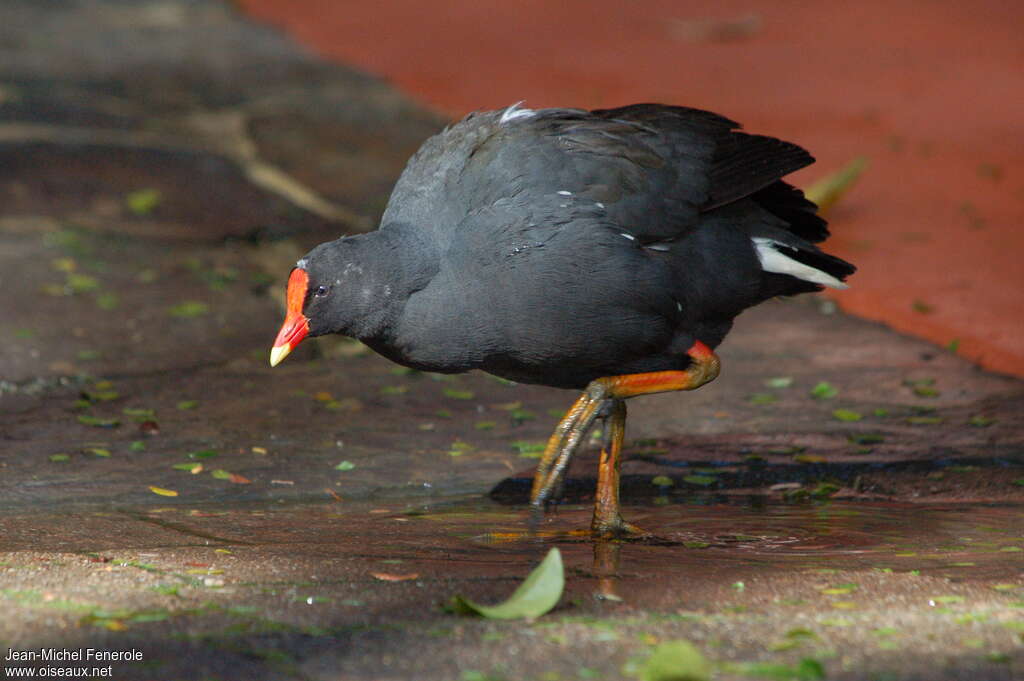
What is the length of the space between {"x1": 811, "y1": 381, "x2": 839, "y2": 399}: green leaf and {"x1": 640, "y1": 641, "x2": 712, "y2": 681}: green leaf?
9.29ft

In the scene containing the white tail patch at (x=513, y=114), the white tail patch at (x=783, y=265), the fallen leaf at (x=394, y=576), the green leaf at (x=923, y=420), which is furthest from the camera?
the green leaf at (x=923, y=420)

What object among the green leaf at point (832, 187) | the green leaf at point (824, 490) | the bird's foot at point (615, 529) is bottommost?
the bird's foot at point (615, 529)

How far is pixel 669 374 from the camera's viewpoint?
418cm

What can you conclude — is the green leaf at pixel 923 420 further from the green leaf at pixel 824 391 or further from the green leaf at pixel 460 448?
the green leaf at pixel 460 448

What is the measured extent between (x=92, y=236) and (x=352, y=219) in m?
1.40

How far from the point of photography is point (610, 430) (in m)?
4.09

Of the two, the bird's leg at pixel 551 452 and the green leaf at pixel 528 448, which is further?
the green leaf at pixel 528 448

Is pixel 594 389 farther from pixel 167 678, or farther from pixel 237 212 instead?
pixel 237 212

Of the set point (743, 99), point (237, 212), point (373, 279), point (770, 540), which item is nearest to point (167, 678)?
point (373, 279)

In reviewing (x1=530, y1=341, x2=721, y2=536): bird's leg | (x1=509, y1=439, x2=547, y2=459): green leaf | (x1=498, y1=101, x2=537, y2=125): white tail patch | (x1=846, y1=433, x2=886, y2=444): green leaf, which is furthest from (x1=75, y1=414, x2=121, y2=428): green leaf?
(x1=846, y1=433, x2=886, y2=444): green leaf

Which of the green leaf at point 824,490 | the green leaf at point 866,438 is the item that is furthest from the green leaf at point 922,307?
the green leaf at point 824,490

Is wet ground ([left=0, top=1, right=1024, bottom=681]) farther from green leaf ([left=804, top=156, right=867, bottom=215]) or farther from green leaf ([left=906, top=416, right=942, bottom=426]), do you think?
green leaf ([left=804, top=156, right=867, bottom=215])

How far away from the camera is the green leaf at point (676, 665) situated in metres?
2.23

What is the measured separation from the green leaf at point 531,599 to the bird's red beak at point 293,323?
123 centimetres
